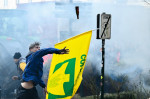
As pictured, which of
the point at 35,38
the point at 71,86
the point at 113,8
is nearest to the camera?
the point at 71,86

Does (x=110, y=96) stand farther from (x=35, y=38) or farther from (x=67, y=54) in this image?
(x=35, y=38)

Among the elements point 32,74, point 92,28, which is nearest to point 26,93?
point 32,74

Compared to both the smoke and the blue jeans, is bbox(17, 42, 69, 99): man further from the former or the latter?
the smoke

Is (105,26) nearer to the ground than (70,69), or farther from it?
farther from it

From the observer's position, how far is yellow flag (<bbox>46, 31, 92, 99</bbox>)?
4.30 metres

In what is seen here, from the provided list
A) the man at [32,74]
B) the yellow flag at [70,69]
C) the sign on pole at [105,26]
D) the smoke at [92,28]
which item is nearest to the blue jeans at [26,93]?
the man at [32,74]

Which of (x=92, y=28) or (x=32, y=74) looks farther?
(x=92, y=28)

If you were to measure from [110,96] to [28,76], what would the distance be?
274cm

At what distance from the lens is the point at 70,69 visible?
4.34 metres

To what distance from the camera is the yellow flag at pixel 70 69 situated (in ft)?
14.1

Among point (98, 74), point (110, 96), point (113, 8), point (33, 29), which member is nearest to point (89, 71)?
point (98, 74)

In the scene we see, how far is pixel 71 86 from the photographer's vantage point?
169 inches

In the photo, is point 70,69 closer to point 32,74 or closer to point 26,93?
point 32,74

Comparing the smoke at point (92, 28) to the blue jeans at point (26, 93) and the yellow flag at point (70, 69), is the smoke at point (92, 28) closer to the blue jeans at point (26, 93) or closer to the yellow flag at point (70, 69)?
the blue jeans at point (26, 93)
